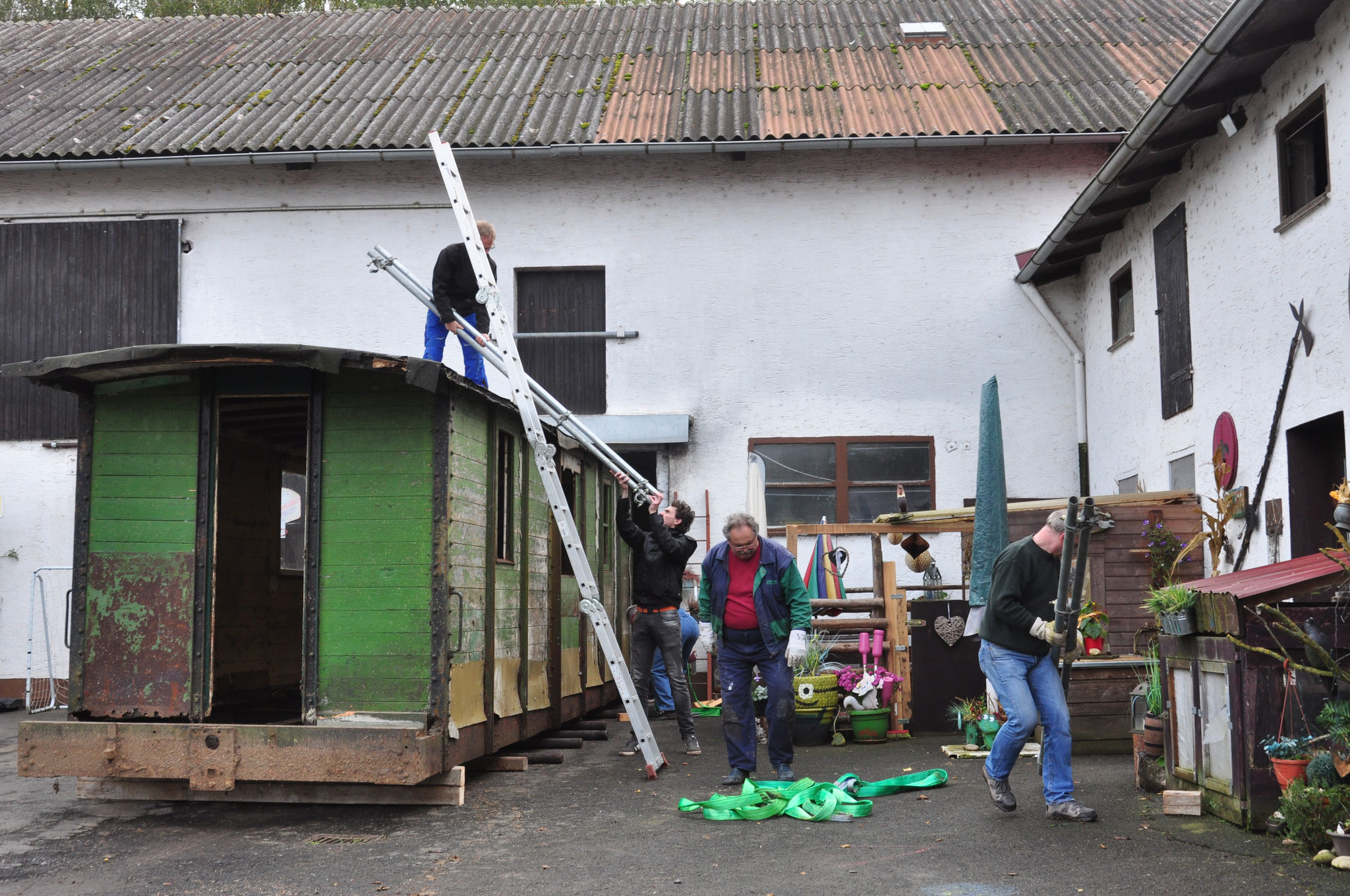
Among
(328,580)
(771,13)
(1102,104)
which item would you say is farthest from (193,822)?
(771,13)

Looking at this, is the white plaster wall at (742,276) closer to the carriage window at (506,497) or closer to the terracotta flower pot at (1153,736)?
the carriage window at (506,497)

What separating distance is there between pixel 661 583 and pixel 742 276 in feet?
21.8

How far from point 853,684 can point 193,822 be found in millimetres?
5320

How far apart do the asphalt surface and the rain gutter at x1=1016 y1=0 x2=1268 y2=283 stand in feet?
16.5

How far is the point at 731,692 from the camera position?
850cm

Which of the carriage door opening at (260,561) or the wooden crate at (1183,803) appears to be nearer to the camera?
the wooden crate at (1183,803)

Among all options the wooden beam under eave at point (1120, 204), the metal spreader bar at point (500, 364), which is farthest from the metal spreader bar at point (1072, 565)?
the wooden beam under eave at point (1120, 204)

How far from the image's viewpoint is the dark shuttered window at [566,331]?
1597cm

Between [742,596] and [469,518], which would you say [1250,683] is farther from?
[469,518]

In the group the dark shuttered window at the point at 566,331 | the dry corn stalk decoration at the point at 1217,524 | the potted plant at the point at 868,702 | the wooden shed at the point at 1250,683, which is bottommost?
the potted plant at the point at 868,702

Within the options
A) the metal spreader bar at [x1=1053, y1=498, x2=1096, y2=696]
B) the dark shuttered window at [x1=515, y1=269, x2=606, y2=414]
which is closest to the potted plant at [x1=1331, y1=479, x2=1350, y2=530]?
the metal spreader bar at [x1=1053, y1=498, x2=1096, y2=696]

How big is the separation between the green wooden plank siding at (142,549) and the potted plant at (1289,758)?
19.8 ft

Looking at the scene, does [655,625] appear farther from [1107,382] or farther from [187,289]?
[187,289]

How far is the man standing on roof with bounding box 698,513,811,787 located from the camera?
331 inches
